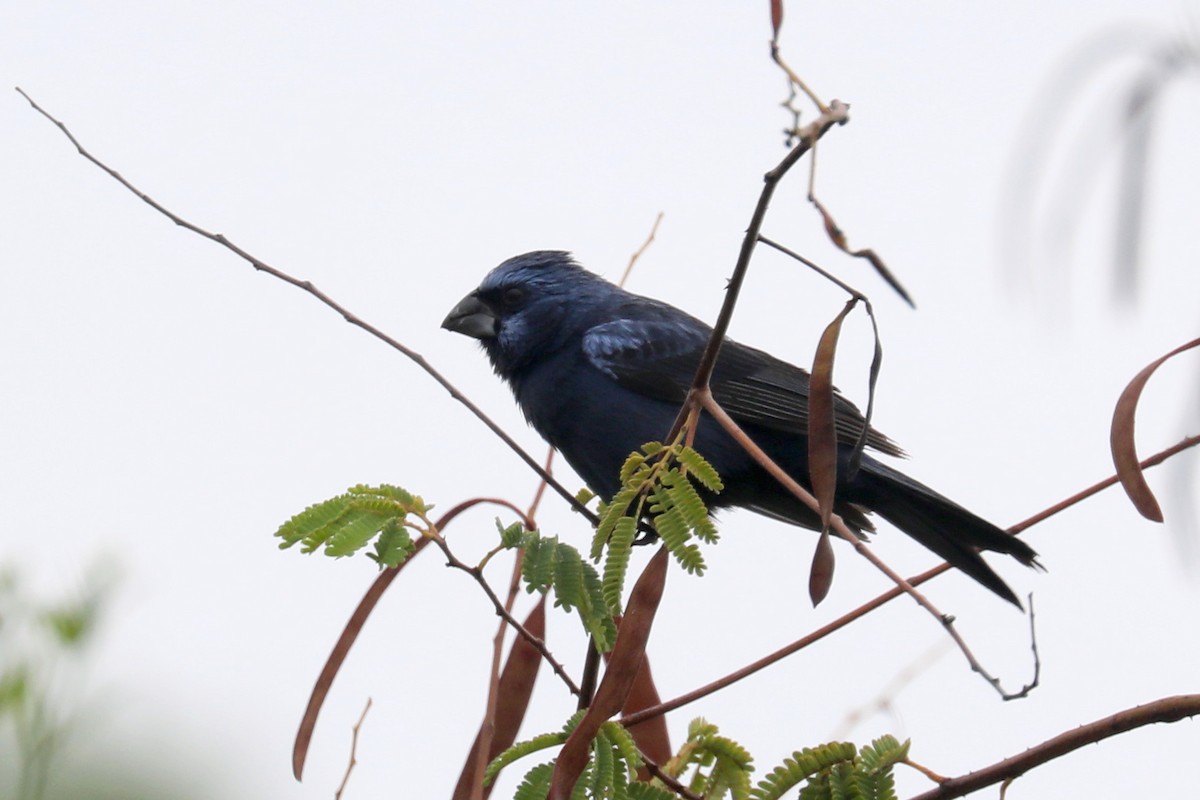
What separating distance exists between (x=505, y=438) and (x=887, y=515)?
1927 millimetres

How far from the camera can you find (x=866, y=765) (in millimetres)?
2084

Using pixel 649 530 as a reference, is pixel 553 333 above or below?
above

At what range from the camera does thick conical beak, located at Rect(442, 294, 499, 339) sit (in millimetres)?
5512

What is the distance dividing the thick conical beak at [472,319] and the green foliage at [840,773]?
3523 mm

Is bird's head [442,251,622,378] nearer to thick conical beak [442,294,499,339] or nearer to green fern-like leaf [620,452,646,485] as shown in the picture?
thick conical beak [442,294,499,339]

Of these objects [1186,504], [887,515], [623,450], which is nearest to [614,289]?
[623,450]

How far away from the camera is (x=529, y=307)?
5527 mm

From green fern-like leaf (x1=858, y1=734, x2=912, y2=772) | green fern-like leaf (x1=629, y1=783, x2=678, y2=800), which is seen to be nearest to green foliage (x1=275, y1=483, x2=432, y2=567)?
green fern-like leaf (x1=629, y1=783, x2=678, y2=800)

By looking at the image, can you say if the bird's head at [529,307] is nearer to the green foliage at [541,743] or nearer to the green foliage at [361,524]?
the green foliage at [361,524]

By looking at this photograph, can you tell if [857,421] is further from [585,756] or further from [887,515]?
[585,756]

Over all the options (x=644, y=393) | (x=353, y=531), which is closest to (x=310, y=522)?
(x=353, y=531)

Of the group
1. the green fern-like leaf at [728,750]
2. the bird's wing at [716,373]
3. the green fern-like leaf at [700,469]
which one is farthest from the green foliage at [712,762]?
the bird's wing at [716,373]

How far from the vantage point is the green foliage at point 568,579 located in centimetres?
252

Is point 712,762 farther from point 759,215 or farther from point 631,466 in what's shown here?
point 759,215
